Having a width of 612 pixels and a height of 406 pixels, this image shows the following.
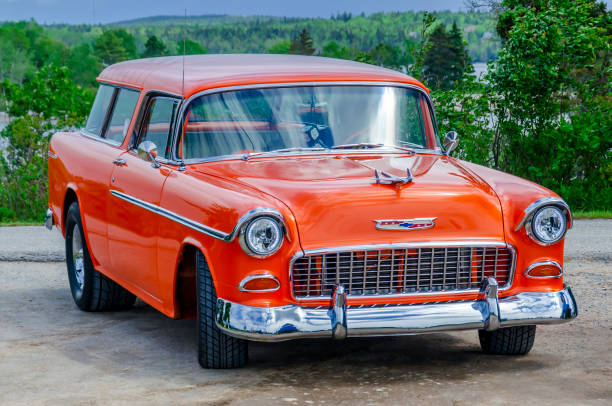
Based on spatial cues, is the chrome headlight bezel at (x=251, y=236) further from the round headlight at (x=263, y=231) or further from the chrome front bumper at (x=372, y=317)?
the chrome front bumper at (x=372, y=317)

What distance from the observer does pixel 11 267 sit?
9273 mm

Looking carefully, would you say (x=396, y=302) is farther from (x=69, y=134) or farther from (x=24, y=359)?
(x=69, y=134)

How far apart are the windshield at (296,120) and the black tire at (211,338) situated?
89cm

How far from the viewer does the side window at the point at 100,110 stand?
748 centimetres

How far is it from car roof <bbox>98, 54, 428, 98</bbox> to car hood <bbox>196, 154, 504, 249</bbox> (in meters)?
0.75

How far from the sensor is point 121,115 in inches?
280

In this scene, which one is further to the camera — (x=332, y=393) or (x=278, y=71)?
(x=278, y=71)

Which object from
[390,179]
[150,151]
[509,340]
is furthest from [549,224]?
[150,151]

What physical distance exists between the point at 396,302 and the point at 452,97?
7793 mm

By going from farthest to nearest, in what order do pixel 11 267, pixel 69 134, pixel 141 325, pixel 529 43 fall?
pixel 529 43
pixel 11 267
pixel 69 134
pixel 141 325

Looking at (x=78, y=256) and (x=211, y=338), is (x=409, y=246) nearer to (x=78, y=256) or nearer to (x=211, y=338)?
(x=211, y=338)

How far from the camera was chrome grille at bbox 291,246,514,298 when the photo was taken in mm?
5047

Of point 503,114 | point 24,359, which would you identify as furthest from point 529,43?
point 24,359

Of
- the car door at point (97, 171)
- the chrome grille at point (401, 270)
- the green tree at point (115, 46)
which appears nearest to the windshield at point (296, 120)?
the car door at point (97, 171)
